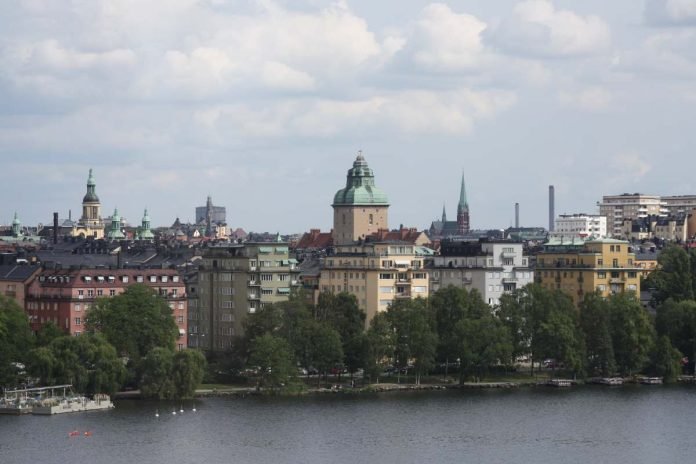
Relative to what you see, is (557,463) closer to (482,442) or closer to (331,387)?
(482,442)

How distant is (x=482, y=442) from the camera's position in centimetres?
9538

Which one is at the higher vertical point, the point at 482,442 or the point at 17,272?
the point at 17,272

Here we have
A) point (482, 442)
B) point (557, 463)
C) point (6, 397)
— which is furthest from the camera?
point (6, 397)

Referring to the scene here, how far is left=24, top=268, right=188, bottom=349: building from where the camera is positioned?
122 meters

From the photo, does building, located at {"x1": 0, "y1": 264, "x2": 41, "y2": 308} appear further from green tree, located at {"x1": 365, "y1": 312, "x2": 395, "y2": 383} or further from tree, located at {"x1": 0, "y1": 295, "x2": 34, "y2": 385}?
A: green tree, located at {"x1": 365, "y1": 312, "x2": 395, "y2": 383}

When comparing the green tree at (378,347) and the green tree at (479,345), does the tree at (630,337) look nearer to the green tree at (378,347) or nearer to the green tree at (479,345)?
the green tree at (479,345)

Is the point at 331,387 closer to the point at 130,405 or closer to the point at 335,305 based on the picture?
the point at 335,305

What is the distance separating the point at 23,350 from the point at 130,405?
307 inches

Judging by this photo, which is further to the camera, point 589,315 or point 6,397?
point 589,315

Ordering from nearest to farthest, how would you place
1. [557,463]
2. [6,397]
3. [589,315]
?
[557,463] → [6,397] → [589,315]

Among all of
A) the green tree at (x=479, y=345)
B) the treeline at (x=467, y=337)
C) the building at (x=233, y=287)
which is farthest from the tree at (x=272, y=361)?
the building at (x=233, y=287)

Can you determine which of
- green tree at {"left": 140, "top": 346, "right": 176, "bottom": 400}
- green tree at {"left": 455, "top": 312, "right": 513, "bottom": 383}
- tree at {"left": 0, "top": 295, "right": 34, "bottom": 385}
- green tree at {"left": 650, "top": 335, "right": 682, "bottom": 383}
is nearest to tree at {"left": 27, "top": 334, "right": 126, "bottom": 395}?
tree at {"left": 0, "top": 295, "right": 34, "bottom": 385}

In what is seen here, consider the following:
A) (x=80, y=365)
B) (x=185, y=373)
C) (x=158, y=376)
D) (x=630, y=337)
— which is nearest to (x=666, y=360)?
(x=630, y=337)

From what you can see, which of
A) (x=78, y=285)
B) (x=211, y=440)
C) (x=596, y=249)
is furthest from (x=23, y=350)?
(x=596, y=249)
